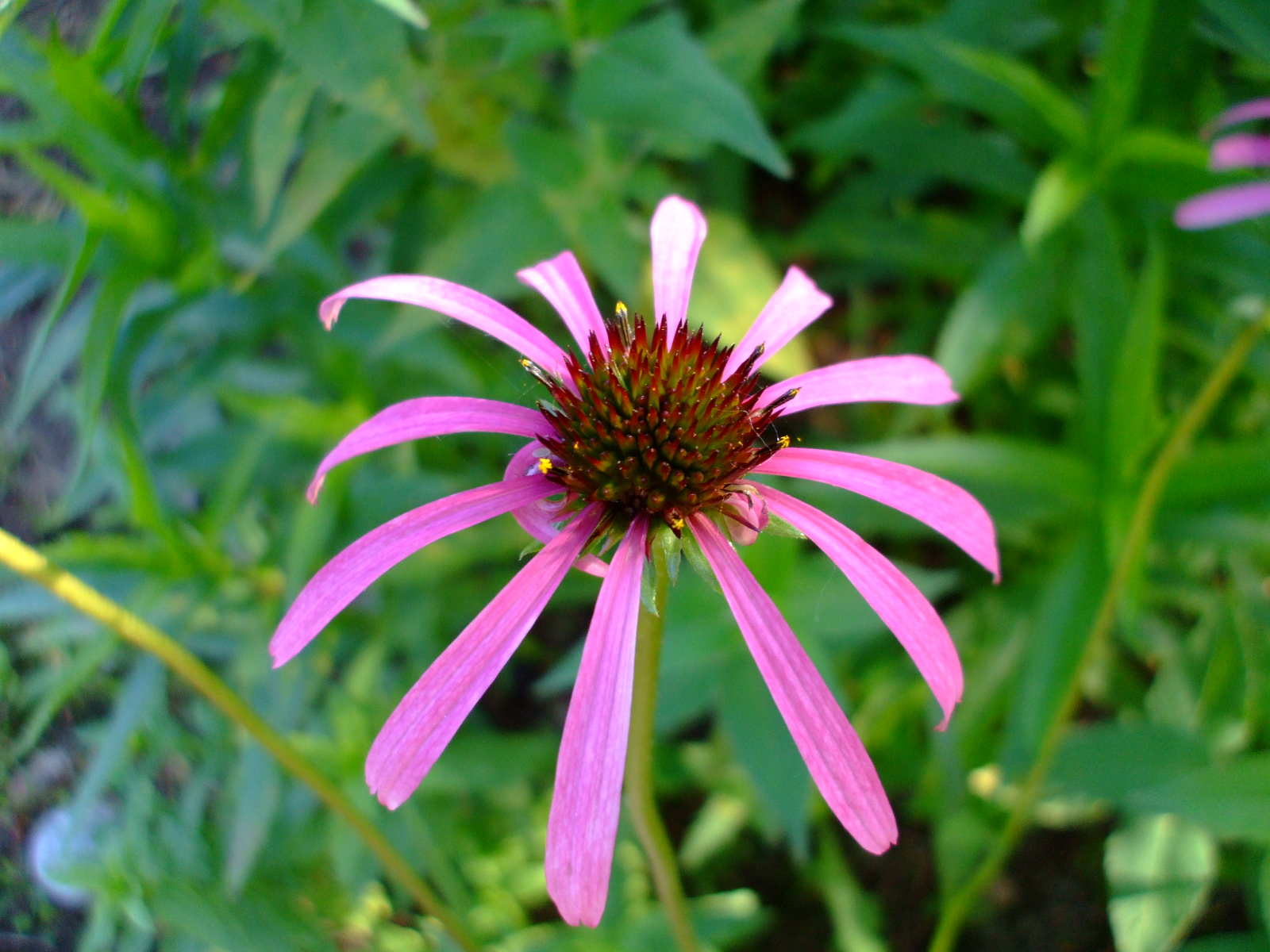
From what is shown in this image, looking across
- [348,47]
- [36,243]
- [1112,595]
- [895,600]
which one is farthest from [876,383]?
[36,243]

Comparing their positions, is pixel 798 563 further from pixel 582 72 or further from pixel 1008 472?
pixel 582 72

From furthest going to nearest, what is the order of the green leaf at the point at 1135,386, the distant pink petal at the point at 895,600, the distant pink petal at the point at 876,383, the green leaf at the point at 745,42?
the green leaf at the point at 745,42 < the green leaf at the point at 1135,386 < the distant pink petal at the point at 876,383 < the distant pink petal at the point at 895,600

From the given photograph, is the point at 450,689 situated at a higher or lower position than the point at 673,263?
lower

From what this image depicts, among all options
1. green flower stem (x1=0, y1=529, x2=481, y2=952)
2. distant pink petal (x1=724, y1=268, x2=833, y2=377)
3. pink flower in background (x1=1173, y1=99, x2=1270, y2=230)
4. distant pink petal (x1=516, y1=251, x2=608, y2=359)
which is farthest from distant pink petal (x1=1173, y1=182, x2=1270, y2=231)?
green flower stem (x1=0, y1=529, x2=481, y2=952)

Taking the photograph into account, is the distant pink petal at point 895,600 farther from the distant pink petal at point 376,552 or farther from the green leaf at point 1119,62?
the green leaf at point 1119,62

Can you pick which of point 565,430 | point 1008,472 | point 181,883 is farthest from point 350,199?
point 1008,472

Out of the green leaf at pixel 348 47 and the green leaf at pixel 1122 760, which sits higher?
the green leaf at pixel 348 47

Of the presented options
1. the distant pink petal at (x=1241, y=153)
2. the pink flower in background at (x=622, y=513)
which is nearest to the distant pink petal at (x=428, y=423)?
the pink flower in background at (x=622, y=513)

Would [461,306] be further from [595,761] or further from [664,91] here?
[664,91]
